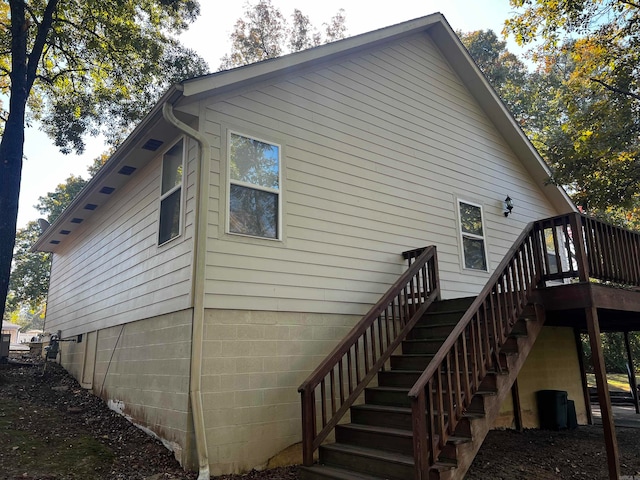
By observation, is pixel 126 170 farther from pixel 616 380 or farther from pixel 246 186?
pixel 616 380

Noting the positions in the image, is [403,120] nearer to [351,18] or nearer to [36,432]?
[36,432]

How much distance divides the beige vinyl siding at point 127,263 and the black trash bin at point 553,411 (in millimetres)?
7115

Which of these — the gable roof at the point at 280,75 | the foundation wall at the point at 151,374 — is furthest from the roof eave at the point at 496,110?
the foundation wall at the point at 151,374

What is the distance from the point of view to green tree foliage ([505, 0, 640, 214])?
908 cm

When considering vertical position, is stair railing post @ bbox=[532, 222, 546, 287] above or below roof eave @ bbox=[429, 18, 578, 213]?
below

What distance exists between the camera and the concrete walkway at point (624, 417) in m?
9.09

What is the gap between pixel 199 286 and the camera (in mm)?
4863

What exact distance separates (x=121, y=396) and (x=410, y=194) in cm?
549

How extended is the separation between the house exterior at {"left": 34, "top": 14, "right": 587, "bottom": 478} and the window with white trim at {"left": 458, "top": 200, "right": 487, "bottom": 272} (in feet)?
0.10

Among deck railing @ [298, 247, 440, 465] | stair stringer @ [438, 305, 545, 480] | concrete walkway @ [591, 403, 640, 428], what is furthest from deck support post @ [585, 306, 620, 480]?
concrete walkway @ [591, 403, 640, 428]

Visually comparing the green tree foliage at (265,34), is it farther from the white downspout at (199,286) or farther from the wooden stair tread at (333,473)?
the wooden stair tread at (333,473)

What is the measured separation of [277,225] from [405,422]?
273cm

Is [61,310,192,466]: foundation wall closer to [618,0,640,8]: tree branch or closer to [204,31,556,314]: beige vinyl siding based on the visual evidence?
[204,31,556,314]: beige vinyl siding

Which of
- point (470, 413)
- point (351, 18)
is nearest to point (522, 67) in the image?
point (351, 18)
